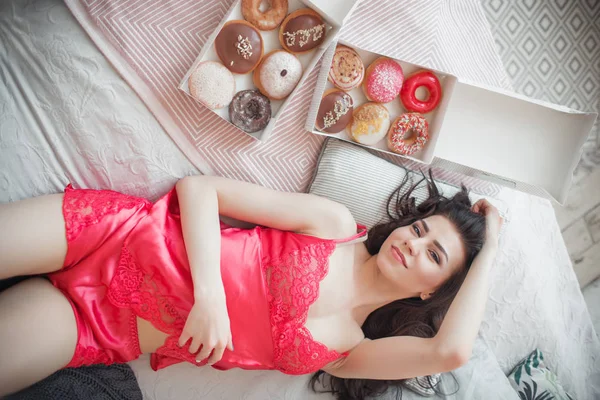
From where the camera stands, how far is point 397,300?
1.48 m

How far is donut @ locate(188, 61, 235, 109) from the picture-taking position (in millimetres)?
1289

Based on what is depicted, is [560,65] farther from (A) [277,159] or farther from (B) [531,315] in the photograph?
(A) [277,159]

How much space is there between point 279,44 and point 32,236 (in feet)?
3.09

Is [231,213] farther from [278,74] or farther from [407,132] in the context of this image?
[407,132]

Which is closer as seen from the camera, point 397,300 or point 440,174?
point 397,300

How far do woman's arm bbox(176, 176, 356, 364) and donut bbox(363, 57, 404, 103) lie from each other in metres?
0.43

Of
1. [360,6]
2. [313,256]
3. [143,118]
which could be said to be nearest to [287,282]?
[313,256]

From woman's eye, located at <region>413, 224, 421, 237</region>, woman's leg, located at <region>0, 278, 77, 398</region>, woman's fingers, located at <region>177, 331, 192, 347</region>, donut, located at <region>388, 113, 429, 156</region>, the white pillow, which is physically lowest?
woman's leg, located at <region>0, 278, 77, 398</region>

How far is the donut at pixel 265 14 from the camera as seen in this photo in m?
1.31

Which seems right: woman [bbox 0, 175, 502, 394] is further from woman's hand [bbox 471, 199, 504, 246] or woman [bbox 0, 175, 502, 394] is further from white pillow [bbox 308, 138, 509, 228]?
white pillow [bbox 308, 138, 509, 228]

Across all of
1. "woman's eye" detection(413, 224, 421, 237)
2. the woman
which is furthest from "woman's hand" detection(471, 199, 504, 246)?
"woman's eye" detection(413, 224, 421, 237)

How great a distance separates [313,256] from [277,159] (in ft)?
1.33

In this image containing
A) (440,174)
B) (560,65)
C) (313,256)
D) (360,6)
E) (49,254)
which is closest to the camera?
(49,254)

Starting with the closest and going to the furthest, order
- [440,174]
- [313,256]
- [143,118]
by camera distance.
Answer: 1. [313,256]
2. [143,118]
3. [440,174]
